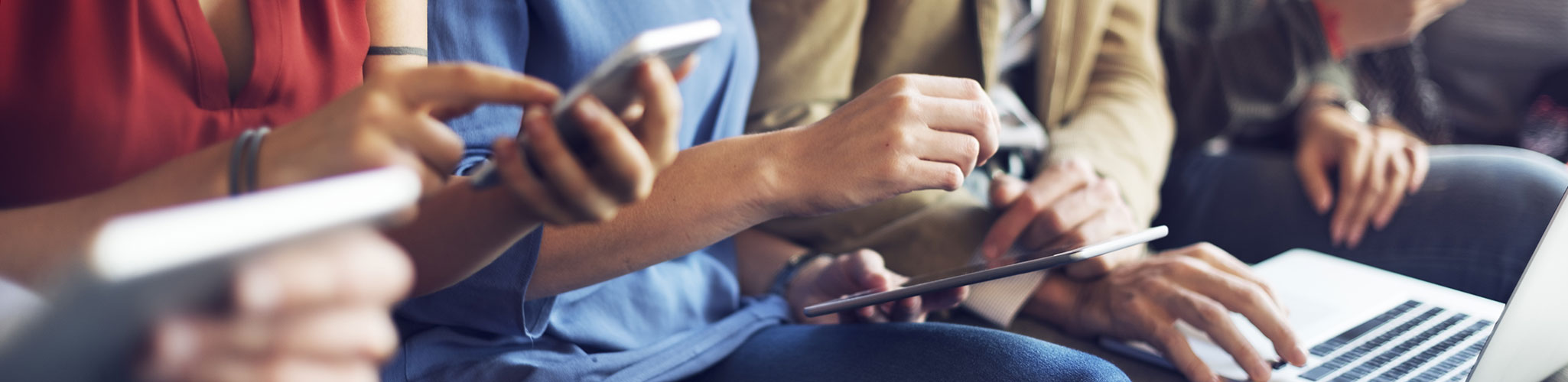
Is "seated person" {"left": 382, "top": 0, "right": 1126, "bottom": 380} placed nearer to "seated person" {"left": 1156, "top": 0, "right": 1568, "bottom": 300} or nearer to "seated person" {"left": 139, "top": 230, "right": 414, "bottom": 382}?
"seated person" {"left": 139, "top": 230, "right": 414, "bottom": 382}

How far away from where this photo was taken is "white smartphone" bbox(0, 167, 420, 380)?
220 mm

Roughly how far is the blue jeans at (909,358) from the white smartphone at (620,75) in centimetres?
33

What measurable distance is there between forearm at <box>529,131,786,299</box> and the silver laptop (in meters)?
0.41

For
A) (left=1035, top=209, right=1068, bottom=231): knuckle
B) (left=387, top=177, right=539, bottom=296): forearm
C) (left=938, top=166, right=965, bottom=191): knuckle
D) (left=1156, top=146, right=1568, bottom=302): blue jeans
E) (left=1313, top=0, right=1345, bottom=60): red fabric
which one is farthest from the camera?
(left=1313, top=0, right=1345, bottom=60): red fabric

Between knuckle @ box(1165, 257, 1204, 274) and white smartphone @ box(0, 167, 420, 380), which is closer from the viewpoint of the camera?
white smartphone @ box(0, 167, 420, 380)

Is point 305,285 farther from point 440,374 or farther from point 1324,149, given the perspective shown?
point 1324,149

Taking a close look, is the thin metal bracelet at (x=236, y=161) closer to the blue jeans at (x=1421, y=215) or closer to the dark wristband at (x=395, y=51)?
the dark wristband at (x=395, y=51)

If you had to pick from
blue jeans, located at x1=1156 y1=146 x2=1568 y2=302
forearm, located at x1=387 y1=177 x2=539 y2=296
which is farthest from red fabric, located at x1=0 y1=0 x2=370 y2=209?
blue jeans, located at x1=1156 y1=146 x2=1568 y2=302

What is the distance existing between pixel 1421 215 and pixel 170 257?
3.89 ft

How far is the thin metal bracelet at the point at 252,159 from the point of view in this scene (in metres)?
0.36

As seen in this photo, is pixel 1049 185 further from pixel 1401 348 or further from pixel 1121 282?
pixel 1401 348

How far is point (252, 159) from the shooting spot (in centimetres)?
36

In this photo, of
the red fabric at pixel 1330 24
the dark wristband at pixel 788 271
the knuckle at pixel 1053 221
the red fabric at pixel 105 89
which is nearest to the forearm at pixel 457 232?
the red fabric at pixel 105 89

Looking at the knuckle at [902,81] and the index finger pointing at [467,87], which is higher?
the index finger pointing at [467,87]
